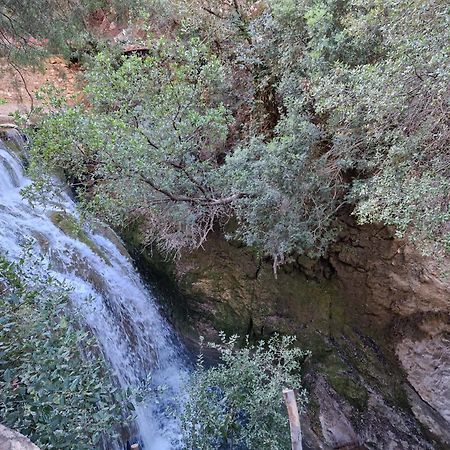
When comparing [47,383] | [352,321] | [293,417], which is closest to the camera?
[47,383]

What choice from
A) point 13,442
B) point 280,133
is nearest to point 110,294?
point 280,133

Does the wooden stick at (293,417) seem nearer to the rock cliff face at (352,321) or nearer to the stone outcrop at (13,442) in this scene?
the stone outcrop at (13,442)

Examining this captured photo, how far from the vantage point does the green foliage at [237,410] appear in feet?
11.5

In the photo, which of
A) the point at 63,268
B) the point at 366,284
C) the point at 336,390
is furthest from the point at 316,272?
the point at 63,268

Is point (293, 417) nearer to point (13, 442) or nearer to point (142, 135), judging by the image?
point (13, 442)

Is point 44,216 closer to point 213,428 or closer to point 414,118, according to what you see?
point 213,428

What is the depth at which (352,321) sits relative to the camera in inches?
215

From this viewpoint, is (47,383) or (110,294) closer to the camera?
(47,383)

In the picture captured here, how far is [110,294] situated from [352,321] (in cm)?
348

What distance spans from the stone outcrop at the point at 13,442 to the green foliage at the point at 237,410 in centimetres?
229

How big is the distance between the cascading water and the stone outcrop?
263 cm

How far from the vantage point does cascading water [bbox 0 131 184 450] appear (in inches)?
176

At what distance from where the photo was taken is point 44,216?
539cm

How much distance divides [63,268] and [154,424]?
7.41 feet
